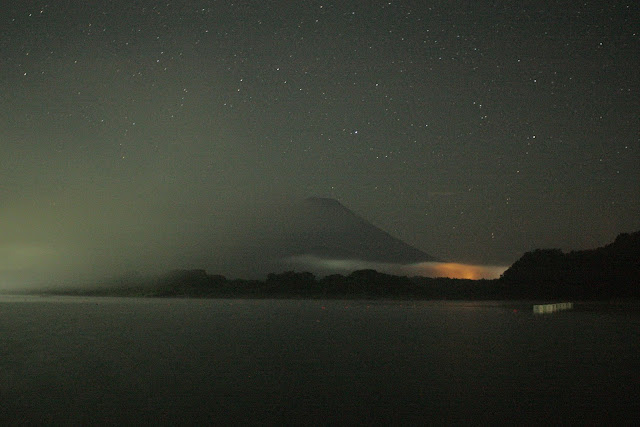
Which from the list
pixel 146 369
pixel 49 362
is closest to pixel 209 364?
pixel 146 369

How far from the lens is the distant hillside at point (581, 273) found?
103 metres

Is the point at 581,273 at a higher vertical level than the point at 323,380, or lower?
higher

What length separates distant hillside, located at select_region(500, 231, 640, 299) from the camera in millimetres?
103188

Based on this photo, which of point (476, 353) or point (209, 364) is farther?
point (476, 353)

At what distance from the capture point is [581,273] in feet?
362

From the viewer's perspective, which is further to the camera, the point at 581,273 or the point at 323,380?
the point at 581,273

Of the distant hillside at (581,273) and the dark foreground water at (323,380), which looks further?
the distant hillside at (581,273)

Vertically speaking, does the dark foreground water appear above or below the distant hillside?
below

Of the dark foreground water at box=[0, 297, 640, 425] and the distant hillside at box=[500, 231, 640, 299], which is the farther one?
the distant hillside at box=[500, 231, 640, 299]

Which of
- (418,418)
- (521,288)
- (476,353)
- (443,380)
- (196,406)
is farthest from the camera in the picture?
(521,288)

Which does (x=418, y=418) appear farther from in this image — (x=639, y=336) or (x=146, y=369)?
(x=639, y=336)

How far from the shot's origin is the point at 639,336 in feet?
102

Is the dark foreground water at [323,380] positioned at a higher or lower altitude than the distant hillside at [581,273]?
lower

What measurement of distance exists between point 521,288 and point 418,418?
110828mm
